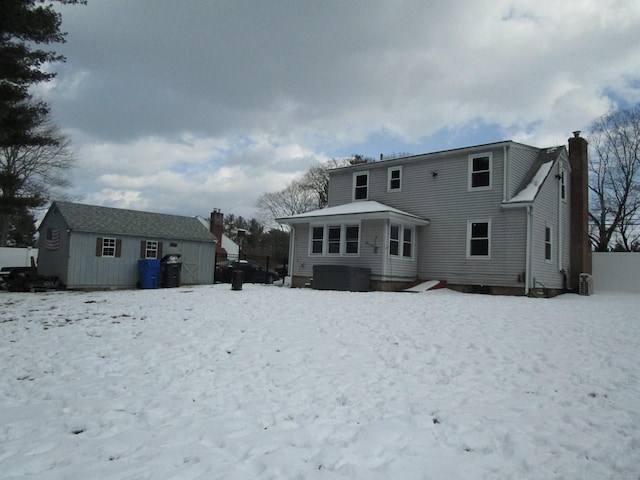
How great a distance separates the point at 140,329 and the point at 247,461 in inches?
225

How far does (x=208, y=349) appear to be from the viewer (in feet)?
23.8

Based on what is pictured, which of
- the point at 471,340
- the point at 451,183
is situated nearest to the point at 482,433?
the point at 471,340

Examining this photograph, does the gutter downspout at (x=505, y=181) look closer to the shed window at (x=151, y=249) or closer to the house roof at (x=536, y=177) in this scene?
the house roof at (x=536, y=177)

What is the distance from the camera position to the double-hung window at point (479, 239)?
53.5 ft

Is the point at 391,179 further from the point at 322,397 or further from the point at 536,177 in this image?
the point at 322,397

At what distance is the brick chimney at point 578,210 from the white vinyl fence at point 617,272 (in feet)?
3.14

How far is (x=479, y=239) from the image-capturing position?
16.5m

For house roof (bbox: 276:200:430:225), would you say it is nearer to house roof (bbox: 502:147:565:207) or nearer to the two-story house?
the two-story house

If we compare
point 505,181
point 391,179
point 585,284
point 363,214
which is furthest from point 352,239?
point 585,284

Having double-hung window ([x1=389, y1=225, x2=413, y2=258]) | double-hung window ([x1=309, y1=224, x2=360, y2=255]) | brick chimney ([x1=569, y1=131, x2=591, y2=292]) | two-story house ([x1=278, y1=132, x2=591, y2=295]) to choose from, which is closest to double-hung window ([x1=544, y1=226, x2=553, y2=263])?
two-story house ([x1=278, y1=132, x2=591, y2=295])

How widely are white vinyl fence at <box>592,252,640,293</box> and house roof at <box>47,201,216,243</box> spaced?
Result: 18362 millimetres

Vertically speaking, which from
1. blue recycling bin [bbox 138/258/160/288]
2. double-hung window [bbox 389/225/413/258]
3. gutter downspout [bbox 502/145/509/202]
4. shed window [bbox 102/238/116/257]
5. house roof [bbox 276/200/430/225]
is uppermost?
gutter downspout [bbox 502/145/509/202]

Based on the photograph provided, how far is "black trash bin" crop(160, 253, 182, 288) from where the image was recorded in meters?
19.2

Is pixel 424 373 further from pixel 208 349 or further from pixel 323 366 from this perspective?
pixel 208 349
